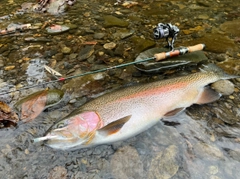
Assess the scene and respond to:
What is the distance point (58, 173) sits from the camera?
2.72 meters

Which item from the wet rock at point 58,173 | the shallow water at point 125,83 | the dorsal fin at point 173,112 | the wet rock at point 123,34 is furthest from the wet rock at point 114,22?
the wet rock at point 58,173

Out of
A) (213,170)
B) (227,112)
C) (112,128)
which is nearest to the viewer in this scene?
(213,170)

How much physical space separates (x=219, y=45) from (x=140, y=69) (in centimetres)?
180

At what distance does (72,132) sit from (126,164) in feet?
2.33

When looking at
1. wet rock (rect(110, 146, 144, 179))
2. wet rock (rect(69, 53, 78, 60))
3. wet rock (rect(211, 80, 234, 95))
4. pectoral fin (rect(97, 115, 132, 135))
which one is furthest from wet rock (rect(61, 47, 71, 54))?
wet rock (rect(211, 80, 234, 95))

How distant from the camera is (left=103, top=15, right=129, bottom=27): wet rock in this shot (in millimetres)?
5650

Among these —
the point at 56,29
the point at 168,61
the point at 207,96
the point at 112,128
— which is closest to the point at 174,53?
the point at 168,61

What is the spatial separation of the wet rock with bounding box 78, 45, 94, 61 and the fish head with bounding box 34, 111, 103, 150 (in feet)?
6.32

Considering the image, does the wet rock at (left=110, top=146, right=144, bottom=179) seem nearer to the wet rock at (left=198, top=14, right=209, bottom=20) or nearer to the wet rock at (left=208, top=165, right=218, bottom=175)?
the wet rock at (left=208, top=165, right=218, bottom=175)

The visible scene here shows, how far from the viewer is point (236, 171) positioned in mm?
2688

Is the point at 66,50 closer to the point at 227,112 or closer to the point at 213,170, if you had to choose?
the point at 227,112

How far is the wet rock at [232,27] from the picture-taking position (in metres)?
5.26

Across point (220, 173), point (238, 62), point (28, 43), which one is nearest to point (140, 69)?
Answer: point (238, 62)

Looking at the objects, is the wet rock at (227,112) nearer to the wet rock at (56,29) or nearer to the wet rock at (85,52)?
the wet rock at (85,52)
